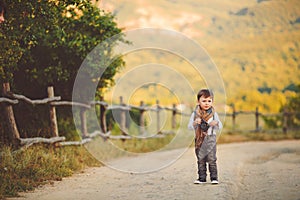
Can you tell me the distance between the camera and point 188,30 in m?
128

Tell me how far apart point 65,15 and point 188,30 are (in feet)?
385

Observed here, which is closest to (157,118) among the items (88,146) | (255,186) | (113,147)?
(113,147)

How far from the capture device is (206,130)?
7.59 m

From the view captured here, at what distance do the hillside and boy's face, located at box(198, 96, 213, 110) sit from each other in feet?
237

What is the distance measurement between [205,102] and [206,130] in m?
0.43

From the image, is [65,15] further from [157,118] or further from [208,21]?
[208,21]

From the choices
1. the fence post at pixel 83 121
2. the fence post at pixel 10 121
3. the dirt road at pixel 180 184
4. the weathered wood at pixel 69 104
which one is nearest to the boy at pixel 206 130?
the dirt road at pixel 180 184

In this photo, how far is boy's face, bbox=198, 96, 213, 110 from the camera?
7.61 metres

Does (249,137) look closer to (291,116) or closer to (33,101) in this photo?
(291,116)

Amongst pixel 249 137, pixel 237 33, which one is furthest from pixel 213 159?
pixel 237 33

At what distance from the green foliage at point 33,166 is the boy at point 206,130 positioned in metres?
2.57

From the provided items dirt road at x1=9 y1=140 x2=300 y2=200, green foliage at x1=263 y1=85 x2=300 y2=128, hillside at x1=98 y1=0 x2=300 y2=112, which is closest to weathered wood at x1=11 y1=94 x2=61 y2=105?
dirt road at x1=9 y1=140 x2=300 y2=200

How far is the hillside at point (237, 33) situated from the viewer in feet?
314

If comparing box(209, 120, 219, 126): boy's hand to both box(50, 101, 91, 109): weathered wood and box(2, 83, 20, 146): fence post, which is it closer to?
box(2, 83, 20, 146): fence post
